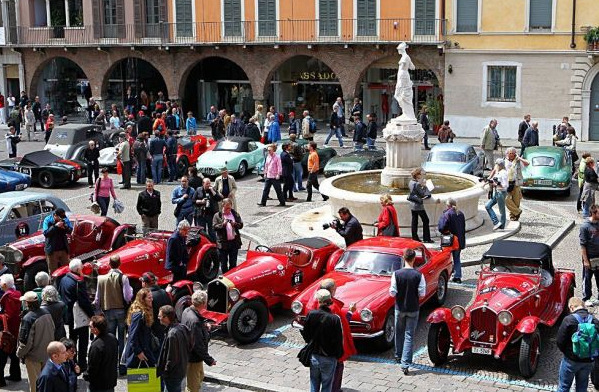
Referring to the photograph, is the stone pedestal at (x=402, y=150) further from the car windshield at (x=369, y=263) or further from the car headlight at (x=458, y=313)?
the car headlight at (x=458, y=313)

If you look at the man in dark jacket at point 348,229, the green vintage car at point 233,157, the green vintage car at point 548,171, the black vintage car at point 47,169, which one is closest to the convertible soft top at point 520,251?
the man in dark jacket at point 348,229

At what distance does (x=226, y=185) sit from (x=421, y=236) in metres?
4.33

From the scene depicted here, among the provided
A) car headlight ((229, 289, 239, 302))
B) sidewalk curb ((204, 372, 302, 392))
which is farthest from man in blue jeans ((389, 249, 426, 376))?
car headlight ((229, 289, 239, 302))

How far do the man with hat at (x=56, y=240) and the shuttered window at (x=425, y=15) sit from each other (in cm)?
2415

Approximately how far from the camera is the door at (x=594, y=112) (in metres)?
35.3

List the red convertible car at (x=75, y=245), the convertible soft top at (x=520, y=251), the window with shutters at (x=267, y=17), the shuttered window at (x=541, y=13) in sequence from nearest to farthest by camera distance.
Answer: the convertible soft top at (x=520, y=251)
the red convertible car at (x=75, y=245)
the shuttered window at (x=541, y=13)
the window with shutters at (x=267, y=17)

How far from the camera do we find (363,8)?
3869 cm

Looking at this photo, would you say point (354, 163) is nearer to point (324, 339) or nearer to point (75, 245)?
point (75, 245)

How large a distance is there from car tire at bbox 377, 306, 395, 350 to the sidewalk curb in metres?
1.79

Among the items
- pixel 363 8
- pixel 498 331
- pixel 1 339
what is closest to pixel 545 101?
pixel 363 8

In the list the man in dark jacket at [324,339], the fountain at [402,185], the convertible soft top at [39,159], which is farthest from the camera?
the convertible soft top at [39,159]

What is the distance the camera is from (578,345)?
1061cm

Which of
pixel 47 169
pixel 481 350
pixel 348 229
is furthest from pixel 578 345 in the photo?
pixel 47 169

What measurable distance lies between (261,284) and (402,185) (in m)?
7.75
